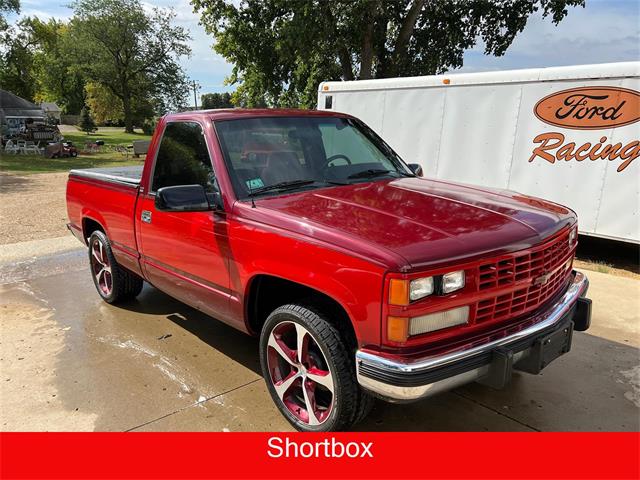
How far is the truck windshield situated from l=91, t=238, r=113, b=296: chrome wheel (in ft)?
7.52

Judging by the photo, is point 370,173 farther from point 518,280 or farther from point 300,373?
point 300,373

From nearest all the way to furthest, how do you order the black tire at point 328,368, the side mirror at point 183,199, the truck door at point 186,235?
the black tire at point 328,368 < the side mirror at point 183,199 < the truck door at point 186,235

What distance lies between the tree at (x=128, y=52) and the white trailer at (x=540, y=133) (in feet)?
153

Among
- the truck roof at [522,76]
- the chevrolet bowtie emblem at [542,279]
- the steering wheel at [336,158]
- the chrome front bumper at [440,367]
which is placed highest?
the truck roof at [522,76]

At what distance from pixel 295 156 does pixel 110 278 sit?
2.65 meters

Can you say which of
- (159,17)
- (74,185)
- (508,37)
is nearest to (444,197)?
(74,185)

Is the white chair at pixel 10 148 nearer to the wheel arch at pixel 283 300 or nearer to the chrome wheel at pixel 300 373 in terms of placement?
the wheel arch at pixel 283 300

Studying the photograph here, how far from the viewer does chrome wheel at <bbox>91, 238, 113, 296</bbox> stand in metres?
4.93

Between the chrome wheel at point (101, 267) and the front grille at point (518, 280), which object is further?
the chrome wheel at point (101, 267)

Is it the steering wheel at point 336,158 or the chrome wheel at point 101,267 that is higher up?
the steering wheel at point 336,158

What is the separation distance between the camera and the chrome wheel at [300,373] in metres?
2.75

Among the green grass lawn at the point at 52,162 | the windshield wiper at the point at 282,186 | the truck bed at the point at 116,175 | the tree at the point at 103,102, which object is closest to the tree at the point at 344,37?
the green grass lawn at the point at 52,162

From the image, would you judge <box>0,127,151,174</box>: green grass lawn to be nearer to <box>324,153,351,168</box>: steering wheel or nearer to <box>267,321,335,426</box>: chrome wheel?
<box>324,153,351,168</box>: steering wheel

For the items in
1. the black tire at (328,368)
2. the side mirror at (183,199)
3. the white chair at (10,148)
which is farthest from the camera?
the white chair at (10,148)
